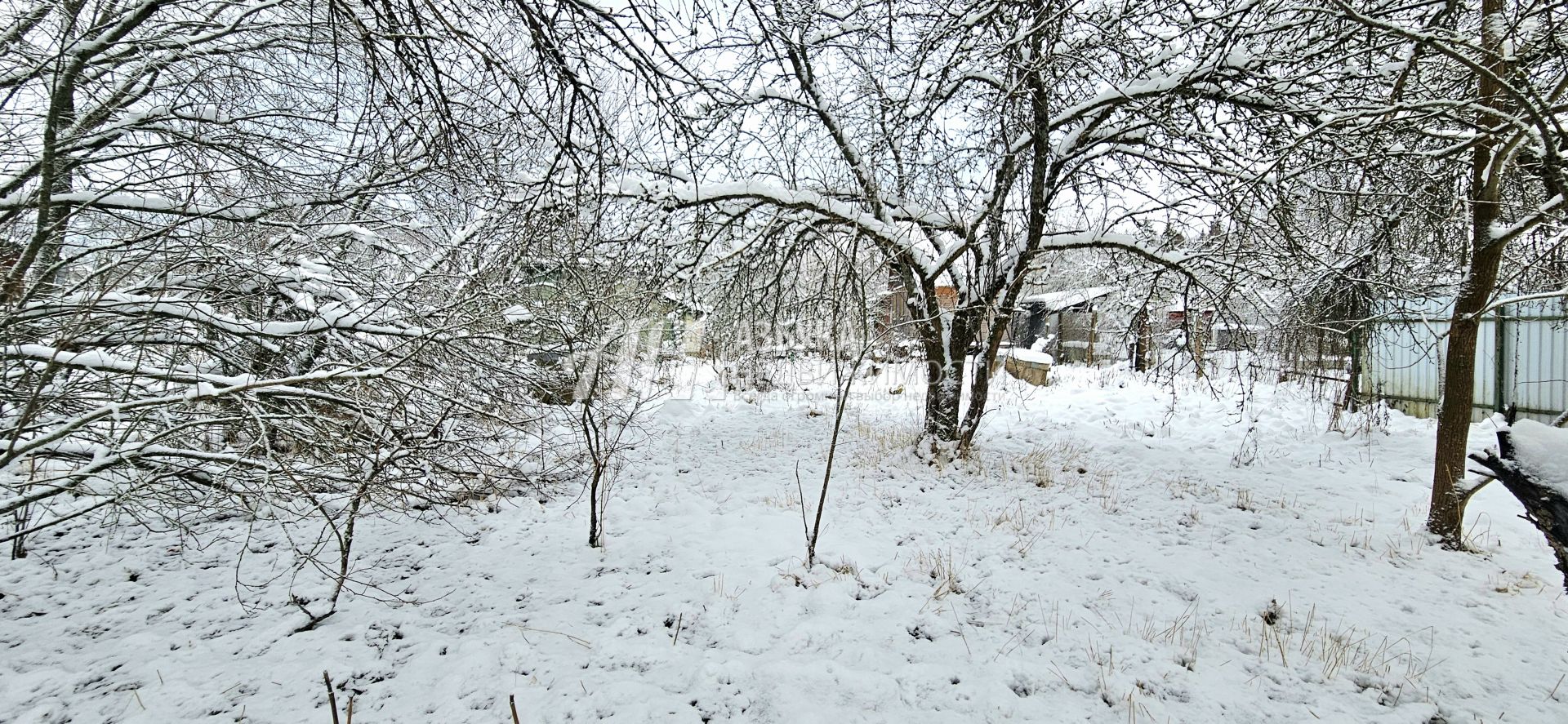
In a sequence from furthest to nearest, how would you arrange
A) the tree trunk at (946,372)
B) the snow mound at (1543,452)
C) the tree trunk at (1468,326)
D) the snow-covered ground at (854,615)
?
the tree trunk at (946,372) < the tree trunk at (1468,326) < the snow-covered ground at (854,615) < the snow mound at (1543,452)

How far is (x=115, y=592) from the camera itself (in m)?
3.47

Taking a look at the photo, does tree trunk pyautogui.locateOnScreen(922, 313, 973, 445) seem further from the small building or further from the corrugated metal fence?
the small building

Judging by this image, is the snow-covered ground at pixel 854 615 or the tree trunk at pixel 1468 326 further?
the tree trunk at pixel 1468 326

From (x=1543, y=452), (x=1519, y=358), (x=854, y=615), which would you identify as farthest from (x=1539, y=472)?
(x=1519, y=358)

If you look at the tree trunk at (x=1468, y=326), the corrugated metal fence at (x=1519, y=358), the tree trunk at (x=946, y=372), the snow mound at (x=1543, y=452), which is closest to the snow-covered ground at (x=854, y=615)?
the tree trunk at (x=1468, y=326)

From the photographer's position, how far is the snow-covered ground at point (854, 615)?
101 inches

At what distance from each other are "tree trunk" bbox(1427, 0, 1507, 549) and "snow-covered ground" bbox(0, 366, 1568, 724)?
0.36 metres

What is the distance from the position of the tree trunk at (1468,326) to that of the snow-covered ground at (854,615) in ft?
1.19

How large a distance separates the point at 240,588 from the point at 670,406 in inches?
226

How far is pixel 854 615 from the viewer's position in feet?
10.9

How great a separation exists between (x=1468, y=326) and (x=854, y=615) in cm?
458

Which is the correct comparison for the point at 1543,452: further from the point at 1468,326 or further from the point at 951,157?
the point at 951,157

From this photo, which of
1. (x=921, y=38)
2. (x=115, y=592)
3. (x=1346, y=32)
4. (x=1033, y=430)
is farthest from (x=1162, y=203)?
(x=115, y=592)

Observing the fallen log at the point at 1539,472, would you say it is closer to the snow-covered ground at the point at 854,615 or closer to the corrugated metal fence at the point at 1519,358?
the snow-covered ground at the point at 854,615
